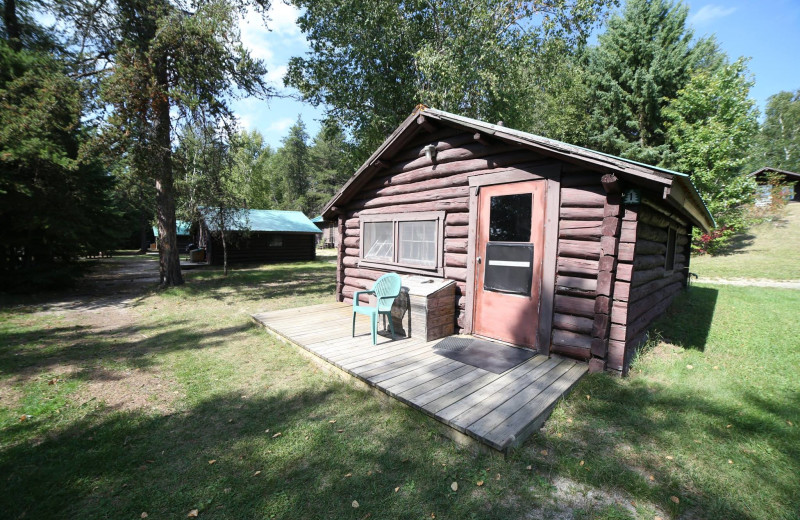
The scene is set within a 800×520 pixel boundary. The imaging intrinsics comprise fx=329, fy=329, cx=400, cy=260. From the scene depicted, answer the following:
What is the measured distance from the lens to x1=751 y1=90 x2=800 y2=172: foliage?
32.1 m

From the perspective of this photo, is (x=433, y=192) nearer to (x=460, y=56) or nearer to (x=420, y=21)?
(x=460, y=56)

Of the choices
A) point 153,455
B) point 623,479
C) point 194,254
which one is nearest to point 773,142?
point 623,479

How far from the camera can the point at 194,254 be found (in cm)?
2281

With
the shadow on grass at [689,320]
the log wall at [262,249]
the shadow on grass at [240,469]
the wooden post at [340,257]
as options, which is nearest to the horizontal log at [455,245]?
the shadow on grass at [240,469]

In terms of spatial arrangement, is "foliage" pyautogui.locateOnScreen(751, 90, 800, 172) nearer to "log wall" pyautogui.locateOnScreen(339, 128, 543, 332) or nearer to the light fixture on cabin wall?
"log wall" pyautogui.locateOnScreen(339, 128, 543, 332)

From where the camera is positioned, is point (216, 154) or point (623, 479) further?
point (216, 154)

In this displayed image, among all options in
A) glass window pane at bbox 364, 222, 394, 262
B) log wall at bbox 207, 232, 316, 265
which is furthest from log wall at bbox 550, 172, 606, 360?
log wall at bbox 207, 232, 316, 265

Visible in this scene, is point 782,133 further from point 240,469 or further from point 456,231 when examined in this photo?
point 240,469

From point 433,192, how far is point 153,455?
524 cm

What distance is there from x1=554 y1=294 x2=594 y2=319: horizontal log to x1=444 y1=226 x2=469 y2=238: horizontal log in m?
1.79

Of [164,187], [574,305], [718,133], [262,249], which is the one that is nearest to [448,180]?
[574,305]

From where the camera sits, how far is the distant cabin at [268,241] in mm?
20562

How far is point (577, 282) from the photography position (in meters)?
4.35

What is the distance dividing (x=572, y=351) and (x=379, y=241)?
4466 mm
